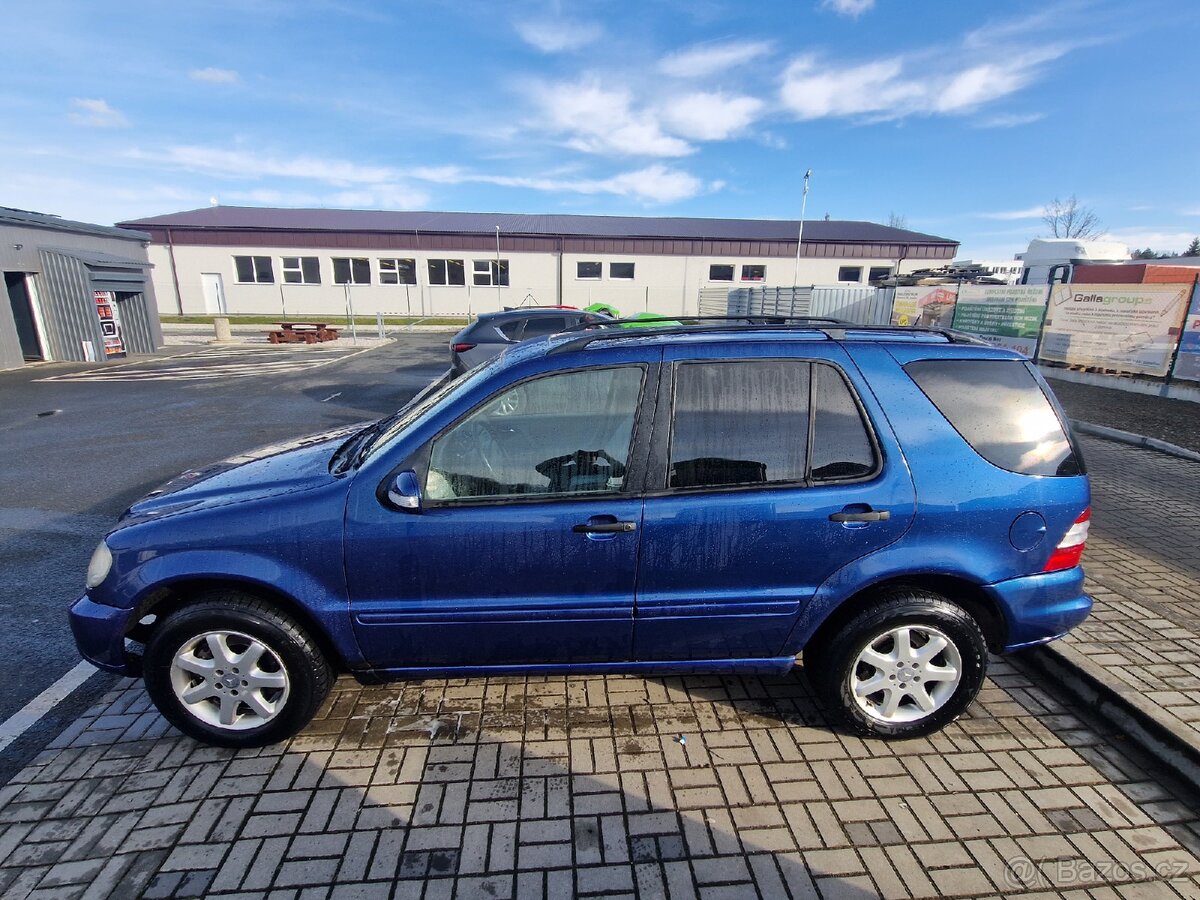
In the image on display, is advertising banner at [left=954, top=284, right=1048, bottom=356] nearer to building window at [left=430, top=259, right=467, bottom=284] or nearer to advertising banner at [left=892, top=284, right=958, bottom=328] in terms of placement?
advertising banner at [left=892, top=284, right=958, bottom=328]

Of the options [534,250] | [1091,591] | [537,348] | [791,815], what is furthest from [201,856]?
[534,250]

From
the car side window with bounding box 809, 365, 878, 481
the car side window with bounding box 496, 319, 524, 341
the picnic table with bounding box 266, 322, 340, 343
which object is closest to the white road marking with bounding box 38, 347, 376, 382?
the picnic table with bounding box 266, 322, 340, 343

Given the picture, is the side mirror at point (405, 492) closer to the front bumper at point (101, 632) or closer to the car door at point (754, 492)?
the car door at point (754, 492)

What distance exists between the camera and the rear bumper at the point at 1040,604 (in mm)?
2578

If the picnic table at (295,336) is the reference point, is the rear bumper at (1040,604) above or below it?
above

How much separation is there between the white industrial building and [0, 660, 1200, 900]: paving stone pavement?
1263 inches

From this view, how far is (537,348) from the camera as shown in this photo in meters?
2.91

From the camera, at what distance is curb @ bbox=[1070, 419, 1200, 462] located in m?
7.01

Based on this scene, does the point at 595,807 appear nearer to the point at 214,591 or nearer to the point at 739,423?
the point at 739,423

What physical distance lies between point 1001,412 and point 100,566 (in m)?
3.94

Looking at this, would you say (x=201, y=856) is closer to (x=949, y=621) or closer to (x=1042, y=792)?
(x=949, y=621)

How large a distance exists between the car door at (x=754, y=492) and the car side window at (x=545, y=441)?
0.18 meters

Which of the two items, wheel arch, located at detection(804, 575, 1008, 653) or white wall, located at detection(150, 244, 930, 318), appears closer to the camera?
wheel arch, located at detection(804, 575, 1008, 653)

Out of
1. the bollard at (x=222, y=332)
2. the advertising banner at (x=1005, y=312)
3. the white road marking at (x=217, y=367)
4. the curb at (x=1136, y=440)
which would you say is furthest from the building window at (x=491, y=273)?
the curb at (x=1136, y=440)
